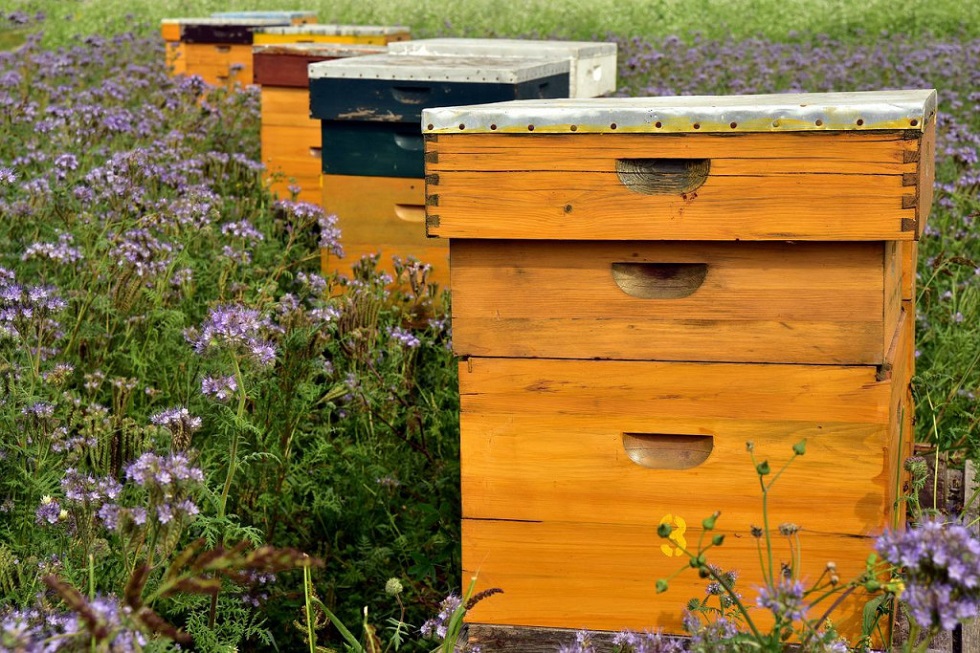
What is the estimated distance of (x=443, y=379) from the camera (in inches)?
170

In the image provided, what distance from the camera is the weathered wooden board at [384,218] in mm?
5172

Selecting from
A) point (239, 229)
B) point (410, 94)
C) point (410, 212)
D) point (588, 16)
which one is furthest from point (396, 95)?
point (588, 16)

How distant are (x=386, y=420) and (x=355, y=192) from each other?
1554 millimetres

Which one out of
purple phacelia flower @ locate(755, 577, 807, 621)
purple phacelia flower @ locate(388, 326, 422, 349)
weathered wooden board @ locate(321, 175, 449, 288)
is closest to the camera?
purple phacelia flower @ locate(755, 577, 807, 621)

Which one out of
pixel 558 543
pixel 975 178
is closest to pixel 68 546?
pixel 558 543

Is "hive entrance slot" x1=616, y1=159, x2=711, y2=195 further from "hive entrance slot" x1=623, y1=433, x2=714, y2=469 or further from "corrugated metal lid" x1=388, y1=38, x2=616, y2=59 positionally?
"corrugated metal lid" x1=388, y1=38, x2=616, y2=59

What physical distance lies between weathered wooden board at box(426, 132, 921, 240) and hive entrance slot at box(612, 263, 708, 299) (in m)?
0.14

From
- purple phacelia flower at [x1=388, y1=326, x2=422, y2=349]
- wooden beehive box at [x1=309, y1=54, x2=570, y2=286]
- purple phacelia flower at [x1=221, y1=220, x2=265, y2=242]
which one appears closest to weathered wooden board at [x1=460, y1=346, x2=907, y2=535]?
purple phacelia flower at [x1=388, y1=326, x2=422, y2=349]

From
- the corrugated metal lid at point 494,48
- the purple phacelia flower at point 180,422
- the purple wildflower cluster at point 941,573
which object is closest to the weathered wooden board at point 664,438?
the purple phacelia flower at point 180,422

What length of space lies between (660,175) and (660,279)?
0.24 m

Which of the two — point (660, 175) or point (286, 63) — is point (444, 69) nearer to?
point (286, 63)

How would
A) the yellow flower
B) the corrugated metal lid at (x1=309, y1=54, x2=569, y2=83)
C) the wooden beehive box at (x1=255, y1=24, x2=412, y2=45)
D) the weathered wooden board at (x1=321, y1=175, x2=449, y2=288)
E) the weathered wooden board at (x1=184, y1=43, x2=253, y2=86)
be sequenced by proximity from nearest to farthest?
the yellow flower, the corrugated metal lid at (x1=309, y1=54, x2=569, y2=83), the weathered wooden board at (x1=321, y1=175, x2=449, y2=288), the wooden beehive box at (x1=255, y1=24, x2=412, y2=45), the weathered wooden board at (x1=184, y1=43, x2=253, y2=86)

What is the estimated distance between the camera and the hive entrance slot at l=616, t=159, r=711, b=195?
2613 mm

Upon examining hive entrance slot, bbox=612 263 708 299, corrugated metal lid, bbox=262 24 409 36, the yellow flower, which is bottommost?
the yellow flower
